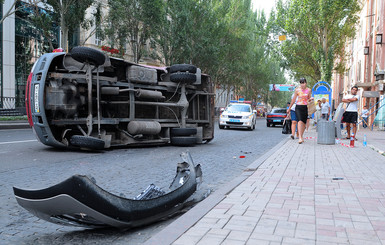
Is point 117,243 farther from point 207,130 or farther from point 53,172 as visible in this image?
point 207,130

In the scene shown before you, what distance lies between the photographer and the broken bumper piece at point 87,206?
255cm

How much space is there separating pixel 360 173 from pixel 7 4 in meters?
24.2

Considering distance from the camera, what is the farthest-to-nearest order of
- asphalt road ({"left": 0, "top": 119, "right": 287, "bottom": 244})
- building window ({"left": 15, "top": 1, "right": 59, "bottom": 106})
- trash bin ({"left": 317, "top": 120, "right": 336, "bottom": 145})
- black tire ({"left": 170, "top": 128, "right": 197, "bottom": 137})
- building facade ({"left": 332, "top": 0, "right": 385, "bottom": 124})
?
building facade ({"left": 332, "top": 0, "right": 385, "bottom": 124}) < building window ({"left": 15, "top": 1, "right": 59, "bottom": 106}) < trash bin ({"left": 317, "top": 120, "right": 336, "bottom": 145}) < black tire ({"left": 170, "top": 128, "right": 197, "bottom": 137}) < asphalt road ({"left": 0, "top": 119, "right": 287, "bottom": 244})

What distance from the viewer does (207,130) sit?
456 inches

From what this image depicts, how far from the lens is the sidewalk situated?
281 centimetres

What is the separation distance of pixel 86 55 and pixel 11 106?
15681 mm

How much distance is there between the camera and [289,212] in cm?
353

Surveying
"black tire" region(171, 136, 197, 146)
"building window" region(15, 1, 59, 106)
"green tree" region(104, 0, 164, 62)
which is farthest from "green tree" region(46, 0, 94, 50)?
"black tire" region(171, 136, 197, 146)

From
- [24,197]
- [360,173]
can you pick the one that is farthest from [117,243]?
[360,173]

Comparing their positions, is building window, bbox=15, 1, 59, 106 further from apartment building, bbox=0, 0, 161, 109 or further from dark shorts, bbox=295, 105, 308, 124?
dark shorts, bbox=295, 105, 308, 124

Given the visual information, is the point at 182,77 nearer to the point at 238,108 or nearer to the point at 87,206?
the point at 87,206

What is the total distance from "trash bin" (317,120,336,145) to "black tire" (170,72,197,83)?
174 inches

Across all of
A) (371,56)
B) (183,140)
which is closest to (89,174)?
(183,140)

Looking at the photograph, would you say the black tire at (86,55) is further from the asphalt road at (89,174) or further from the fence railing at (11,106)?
the fence railing at (11,106)
